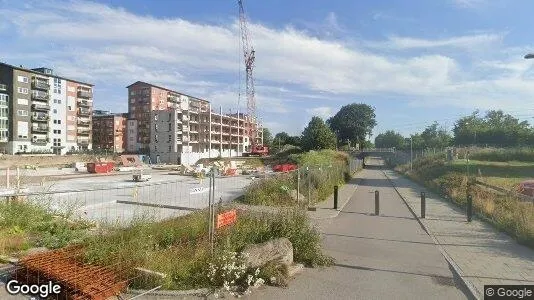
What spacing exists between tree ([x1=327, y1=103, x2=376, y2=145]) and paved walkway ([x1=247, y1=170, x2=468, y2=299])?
92.7 metres

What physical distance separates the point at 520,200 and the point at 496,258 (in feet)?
22.8

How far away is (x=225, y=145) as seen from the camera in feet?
365

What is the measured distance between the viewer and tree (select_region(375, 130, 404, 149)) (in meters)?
132

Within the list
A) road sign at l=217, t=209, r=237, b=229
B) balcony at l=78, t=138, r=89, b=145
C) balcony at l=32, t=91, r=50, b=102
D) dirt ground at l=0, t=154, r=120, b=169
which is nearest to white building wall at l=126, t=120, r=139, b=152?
balcony at l=78, t=138, r=89, b=145

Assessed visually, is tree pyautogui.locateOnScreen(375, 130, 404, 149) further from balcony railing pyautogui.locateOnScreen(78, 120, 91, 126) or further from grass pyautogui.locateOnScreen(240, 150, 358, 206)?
grass pyautogui.locateOnScreen(240, 150, 358, 206)

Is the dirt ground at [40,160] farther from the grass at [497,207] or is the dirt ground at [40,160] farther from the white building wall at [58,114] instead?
the grass at [497,207]

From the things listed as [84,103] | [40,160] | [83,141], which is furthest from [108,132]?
[40,160]

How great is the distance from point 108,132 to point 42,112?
23.7 m

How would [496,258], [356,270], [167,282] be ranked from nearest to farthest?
[167,282] → [356,270] → [496,258]

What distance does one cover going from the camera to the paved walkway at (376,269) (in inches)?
270

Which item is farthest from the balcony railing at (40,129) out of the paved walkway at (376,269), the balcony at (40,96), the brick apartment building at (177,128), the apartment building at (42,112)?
the paved walkway at (376,269)

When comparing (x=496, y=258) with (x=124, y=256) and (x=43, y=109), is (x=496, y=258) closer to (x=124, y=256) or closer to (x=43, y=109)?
(x=124, y=256)

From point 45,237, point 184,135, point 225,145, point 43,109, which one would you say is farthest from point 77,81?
point 45,237

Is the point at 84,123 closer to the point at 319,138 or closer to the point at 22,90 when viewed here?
the point at 22,90
